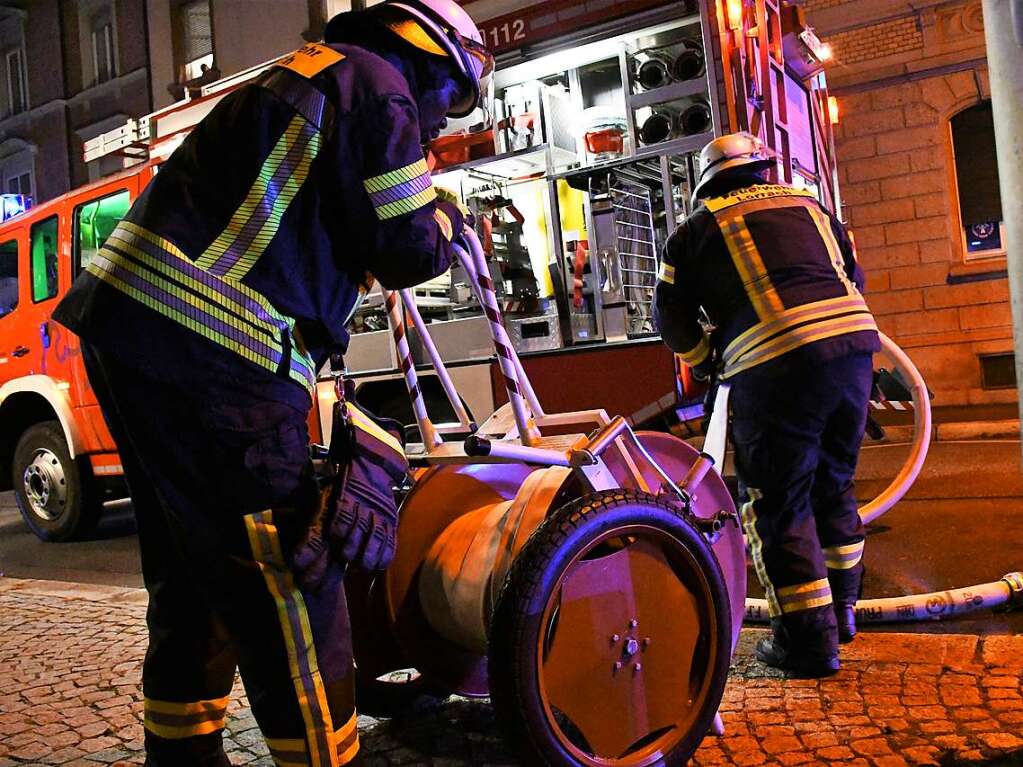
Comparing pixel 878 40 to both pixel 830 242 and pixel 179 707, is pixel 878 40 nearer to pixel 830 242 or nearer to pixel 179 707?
pixel 830 242

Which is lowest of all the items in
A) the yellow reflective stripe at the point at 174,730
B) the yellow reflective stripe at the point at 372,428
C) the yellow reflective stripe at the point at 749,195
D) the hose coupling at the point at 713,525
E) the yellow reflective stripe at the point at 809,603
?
the yellow reflective stripe at the point at 809,603

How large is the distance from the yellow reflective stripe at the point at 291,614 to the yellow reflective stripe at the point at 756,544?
174cm

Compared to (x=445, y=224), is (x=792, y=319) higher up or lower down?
lower down

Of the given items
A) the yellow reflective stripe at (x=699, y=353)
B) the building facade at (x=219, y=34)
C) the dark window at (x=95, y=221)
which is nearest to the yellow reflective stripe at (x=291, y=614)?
the yellow reflective stripe at (x=699, y=353)

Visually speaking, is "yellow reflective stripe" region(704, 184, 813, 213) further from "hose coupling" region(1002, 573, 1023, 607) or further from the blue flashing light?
the blue flashing light

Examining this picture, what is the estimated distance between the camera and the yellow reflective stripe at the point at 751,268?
2947 mm

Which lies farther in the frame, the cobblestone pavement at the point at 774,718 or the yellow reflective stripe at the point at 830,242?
the yellow reflective stripe at the point at 830,242

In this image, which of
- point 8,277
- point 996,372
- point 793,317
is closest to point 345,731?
point 793,317

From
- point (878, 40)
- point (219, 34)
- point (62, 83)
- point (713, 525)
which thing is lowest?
point (713, 525)

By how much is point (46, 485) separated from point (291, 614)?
21.1 ft

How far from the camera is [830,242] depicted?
3.12m

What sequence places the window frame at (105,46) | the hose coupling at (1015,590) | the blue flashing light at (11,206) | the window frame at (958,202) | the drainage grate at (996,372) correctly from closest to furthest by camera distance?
the hose coupling at (1015,590)
the blue flashing light at (11,206)
the drainage grate at (996,372)
the window frame at (958,202)
the window frame at (105,46)

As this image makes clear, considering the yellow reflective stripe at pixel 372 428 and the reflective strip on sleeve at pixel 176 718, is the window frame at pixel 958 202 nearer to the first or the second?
the yellow reflective stripe at pixel 372 428

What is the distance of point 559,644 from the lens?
201 centimetres
